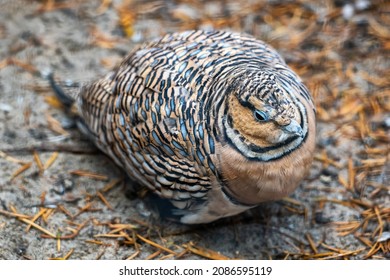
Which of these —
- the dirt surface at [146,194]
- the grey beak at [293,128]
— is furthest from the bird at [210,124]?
the dirt surface at [146,194]

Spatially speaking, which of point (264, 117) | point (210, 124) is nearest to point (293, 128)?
point (264, 117)

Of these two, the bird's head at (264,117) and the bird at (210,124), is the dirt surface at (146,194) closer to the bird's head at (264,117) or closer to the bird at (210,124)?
the bird at (210,124)

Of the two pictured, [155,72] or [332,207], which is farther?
[332,207]

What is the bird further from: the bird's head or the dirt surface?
the dirt surface

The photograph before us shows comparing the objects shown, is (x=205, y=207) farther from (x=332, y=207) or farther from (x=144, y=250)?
(x=332, y=207)

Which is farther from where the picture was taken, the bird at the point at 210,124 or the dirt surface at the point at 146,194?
the dirt surface at the point at 146,194

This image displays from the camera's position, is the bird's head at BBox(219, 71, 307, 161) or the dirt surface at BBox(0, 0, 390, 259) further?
the dirt surface at BBox(0, 0, 390, 259)

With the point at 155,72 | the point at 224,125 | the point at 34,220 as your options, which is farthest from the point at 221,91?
the point at 34,220

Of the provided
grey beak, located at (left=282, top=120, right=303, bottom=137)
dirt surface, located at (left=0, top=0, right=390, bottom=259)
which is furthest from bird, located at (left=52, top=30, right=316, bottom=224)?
dirt surface, located at (left=0, top=0, right=390, bottom=259)
